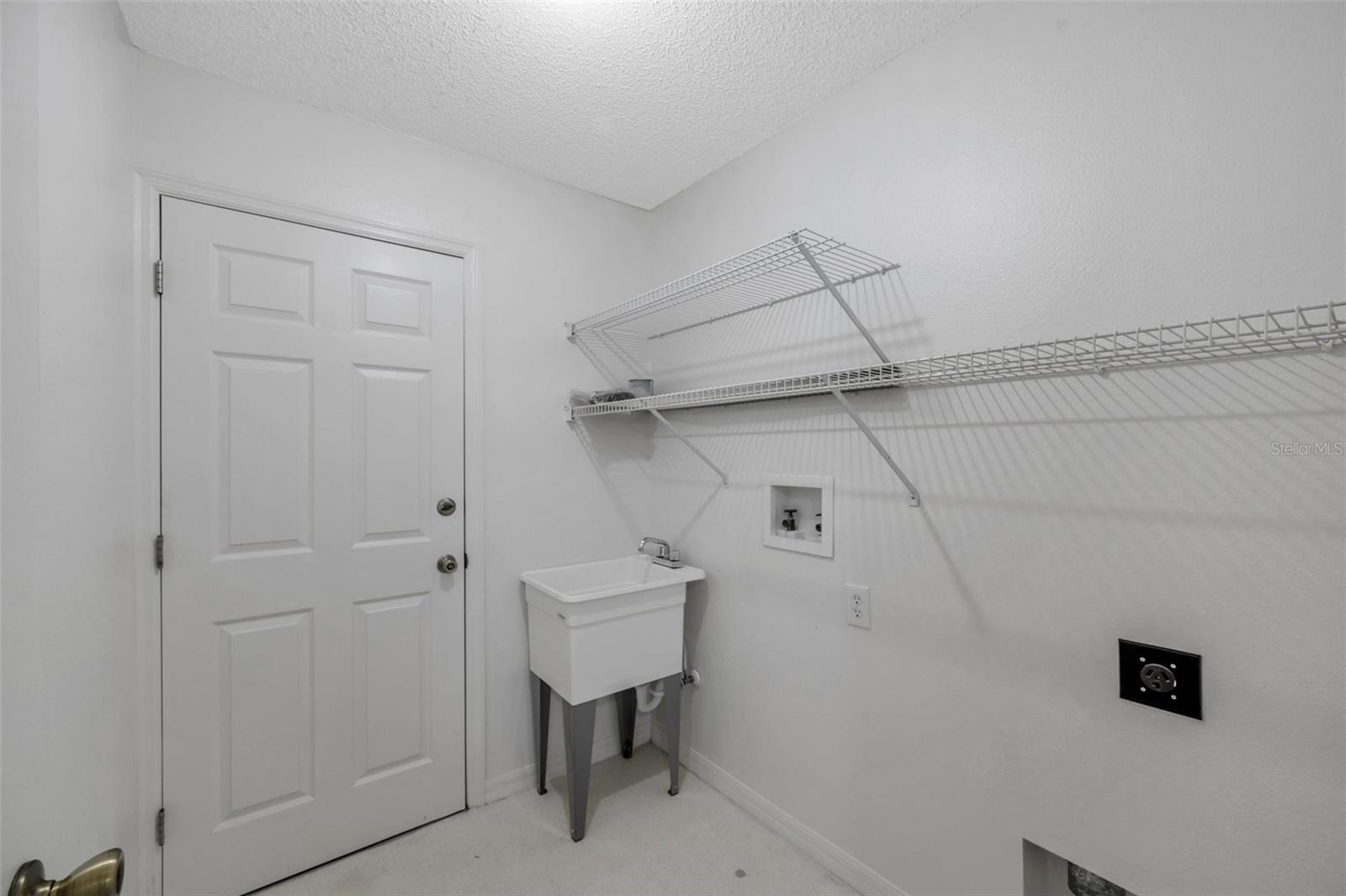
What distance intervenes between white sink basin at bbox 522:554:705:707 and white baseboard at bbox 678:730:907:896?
0.45m

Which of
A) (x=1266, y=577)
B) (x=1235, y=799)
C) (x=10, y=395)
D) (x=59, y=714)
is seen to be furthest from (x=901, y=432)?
(x=59, y=714)

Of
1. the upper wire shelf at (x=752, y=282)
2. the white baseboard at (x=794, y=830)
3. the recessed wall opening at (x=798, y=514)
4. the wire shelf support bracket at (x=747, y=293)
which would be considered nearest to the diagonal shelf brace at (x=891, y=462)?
the wire shelf support bracket at (x=747, y=293)

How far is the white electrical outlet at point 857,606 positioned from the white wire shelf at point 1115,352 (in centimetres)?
60

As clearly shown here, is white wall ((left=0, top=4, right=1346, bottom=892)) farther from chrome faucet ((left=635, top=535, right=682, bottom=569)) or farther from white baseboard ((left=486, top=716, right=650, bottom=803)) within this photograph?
chrome faucet ((left=635, top=535, right=682, bottom=569))

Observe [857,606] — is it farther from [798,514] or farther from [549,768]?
[549,768]

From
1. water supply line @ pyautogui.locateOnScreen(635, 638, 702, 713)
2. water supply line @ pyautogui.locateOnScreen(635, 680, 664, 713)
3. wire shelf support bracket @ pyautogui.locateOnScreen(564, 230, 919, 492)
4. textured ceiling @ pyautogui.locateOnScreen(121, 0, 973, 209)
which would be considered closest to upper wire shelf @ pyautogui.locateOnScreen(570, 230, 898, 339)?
wire shelf support bracket @ pyautogui.locateOnScreen(564, 230, 919, 492)

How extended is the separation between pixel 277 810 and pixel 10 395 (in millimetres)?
1661

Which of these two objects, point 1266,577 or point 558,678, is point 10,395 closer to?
point 558,678

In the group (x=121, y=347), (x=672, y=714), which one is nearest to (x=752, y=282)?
(x=672, y=714)

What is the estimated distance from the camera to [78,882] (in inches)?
20.4

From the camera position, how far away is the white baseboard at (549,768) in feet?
6.84

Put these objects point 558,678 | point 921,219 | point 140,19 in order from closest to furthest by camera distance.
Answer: point 140,19 < point 921,219 < point 558,678

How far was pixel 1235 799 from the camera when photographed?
3.42 ft

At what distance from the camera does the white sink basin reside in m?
1.86
